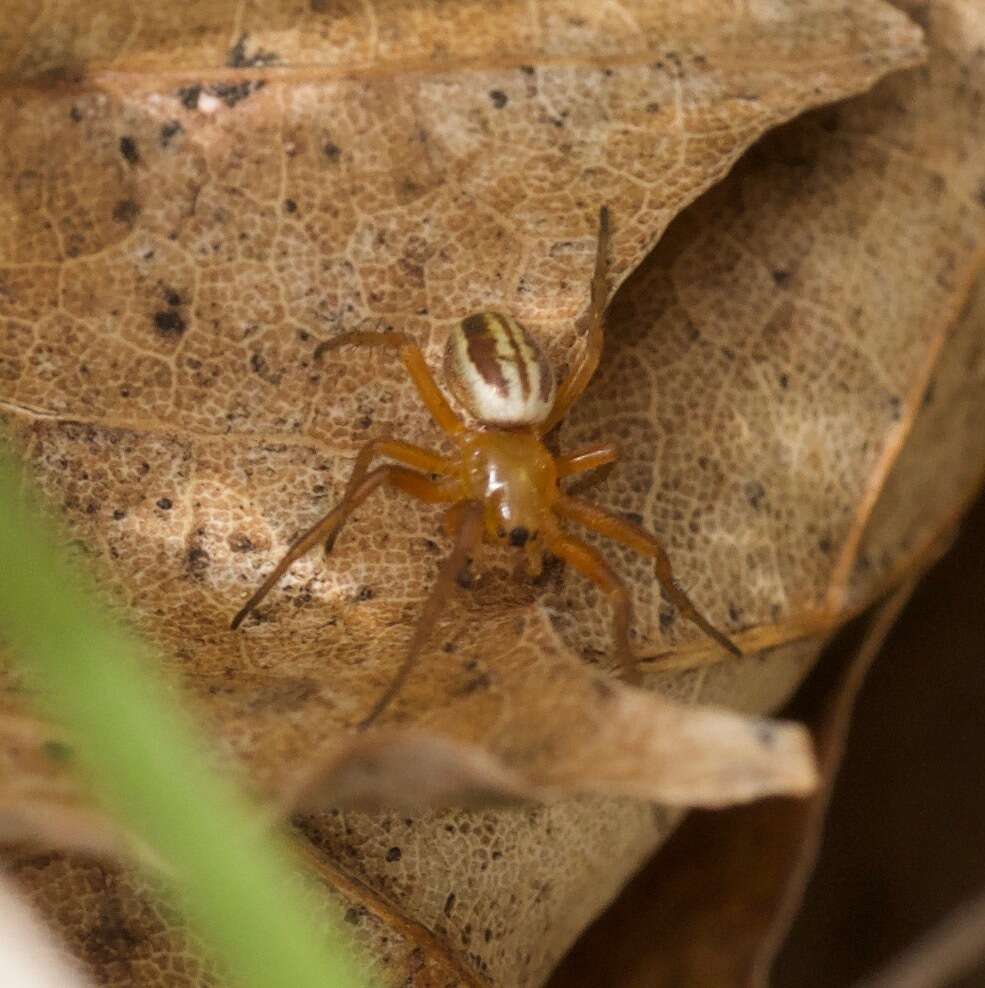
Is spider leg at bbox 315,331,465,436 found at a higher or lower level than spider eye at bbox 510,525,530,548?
higher

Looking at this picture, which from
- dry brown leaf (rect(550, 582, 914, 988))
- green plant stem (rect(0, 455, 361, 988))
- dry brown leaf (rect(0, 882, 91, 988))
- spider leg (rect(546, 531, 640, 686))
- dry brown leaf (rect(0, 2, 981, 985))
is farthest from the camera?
dry brown leaf (rect(550, 582, 914, 988))

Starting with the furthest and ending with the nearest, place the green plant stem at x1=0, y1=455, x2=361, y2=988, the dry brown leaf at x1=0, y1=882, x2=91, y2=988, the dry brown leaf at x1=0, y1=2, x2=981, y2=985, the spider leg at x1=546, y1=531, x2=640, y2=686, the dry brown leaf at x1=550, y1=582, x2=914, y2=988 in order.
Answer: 1. the dry brown leaf at x1=550, y1=582, x2=914, y2=988
2. the spider leg at x1=546, y1=531, x2=640, y2=686
3. the dry brown leaf at x1=0, y1=2, x2=981, y2=985
4. the dry brown leaf at x1=0, y1=882, x2=91, y2=988
5. the green plant stem at x1=0, y1=455, x2=361, y2=988

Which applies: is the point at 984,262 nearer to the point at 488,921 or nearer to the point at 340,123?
the point at 340,123

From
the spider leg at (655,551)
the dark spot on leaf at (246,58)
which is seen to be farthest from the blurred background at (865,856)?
the dark spot on leaf at (246,58)

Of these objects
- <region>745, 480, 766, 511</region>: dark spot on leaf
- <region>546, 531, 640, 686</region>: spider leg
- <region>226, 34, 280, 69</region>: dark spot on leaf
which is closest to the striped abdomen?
<region>546, 531, 640, 686</region>: spider leg

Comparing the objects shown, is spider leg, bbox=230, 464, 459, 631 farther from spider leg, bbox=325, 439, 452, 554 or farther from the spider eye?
the spider eye

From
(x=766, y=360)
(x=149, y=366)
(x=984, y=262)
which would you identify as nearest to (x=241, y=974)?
(x=149, y=366)

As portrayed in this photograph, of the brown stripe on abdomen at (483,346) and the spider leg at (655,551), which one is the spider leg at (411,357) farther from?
the spider leg at (655,551)

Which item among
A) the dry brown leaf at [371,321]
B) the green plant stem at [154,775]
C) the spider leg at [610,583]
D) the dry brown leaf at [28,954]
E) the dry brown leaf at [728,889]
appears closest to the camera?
the green plant stem at [154,775]
